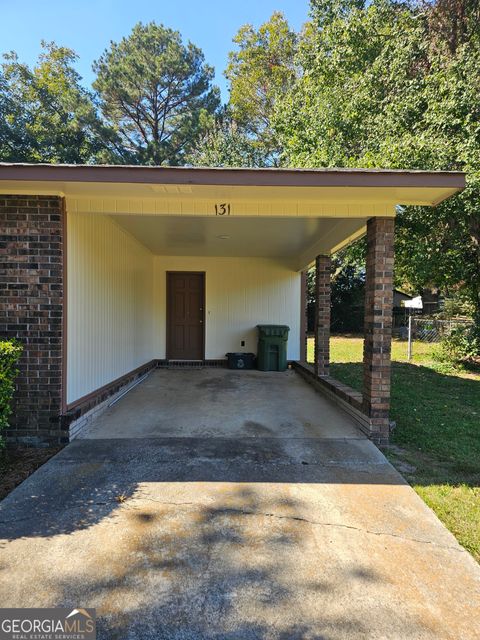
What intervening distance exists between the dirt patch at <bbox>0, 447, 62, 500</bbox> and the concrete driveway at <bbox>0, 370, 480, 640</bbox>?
12cm

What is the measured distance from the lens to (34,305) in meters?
3.71

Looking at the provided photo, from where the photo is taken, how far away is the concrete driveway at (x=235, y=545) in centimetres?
166

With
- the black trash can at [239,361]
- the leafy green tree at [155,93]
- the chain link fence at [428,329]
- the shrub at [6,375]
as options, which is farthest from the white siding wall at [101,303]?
the leafy green tree at [155,93]

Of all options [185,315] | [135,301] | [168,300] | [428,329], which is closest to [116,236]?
[135,301]

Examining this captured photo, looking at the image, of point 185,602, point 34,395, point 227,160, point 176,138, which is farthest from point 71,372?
point 176,138

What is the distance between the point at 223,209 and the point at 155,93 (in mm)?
17232

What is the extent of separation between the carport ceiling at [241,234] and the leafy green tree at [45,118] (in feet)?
42.7

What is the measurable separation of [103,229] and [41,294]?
1.64m

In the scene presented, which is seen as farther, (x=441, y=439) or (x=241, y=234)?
(x=241, y=234)

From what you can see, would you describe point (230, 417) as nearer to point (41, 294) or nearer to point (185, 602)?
point (41, 294)

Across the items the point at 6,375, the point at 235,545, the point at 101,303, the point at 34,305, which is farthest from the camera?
the point at 101,303

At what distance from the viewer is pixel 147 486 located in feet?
9.34

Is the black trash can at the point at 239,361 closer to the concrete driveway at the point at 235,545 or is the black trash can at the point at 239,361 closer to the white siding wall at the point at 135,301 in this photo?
the white siding wall at the point at 135,301

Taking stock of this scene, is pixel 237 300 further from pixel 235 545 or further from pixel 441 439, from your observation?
pixel 235 545
